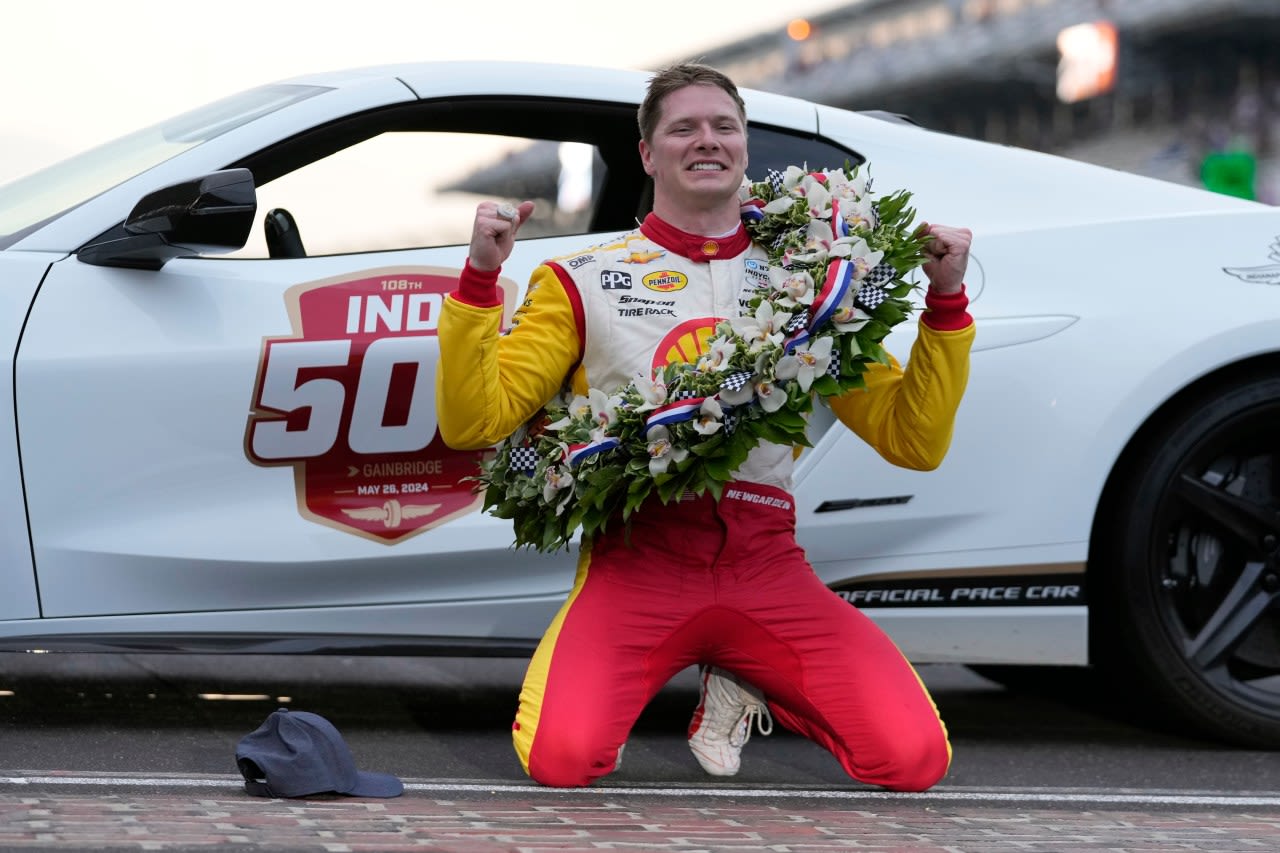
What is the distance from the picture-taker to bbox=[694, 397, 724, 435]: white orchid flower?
3.30m

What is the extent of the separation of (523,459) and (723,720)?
685 millimetres

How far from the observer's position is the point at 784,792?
3.44m

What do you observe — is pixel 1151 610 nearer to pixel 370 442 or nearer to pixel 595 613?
pixel 595 613

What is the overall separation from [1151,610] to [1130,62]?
211ft

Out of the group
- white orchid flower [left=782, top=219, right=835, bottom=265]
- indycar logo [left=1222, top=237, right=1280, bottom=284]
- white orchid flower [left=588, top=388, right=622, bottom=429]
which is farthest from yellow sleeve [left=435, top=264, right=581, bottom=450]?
indycar logo [left=1222, top=237, right=1280, bottom=284]

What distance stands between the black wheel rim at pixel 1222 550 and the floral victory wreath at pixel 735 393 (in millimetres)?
976

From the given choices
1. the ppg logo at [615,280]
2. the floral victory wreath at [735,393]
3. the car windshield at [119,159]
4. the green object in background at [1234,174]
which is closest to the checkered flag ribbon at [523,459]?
the floral victory wreath at [735,393]

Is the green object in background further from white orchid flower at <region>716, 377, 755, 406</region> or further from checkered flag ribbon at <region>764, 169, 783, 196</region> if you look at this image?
white orchid flower at <region>716, 377, 755, 406</region>

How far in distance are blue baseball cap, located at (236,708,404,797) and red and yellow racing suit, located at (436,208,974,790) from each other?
381 millimetres

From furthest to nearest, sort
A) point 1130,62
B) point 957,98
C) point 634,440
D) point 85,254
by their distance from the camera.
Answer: point 957,98 → point 1130,62 → point 85,254 → point 634,440

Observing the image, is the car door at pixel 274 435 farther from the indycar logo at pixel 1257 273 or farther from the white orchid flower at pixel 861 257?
the indycar logo at pixel 1257 273

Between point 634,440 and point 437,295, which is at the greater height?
point 437,295

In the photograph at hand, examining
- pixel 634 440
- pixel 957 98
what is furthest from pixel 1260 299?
pixel 957 98

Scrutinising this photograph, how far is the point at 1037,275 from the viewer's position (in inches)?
157
